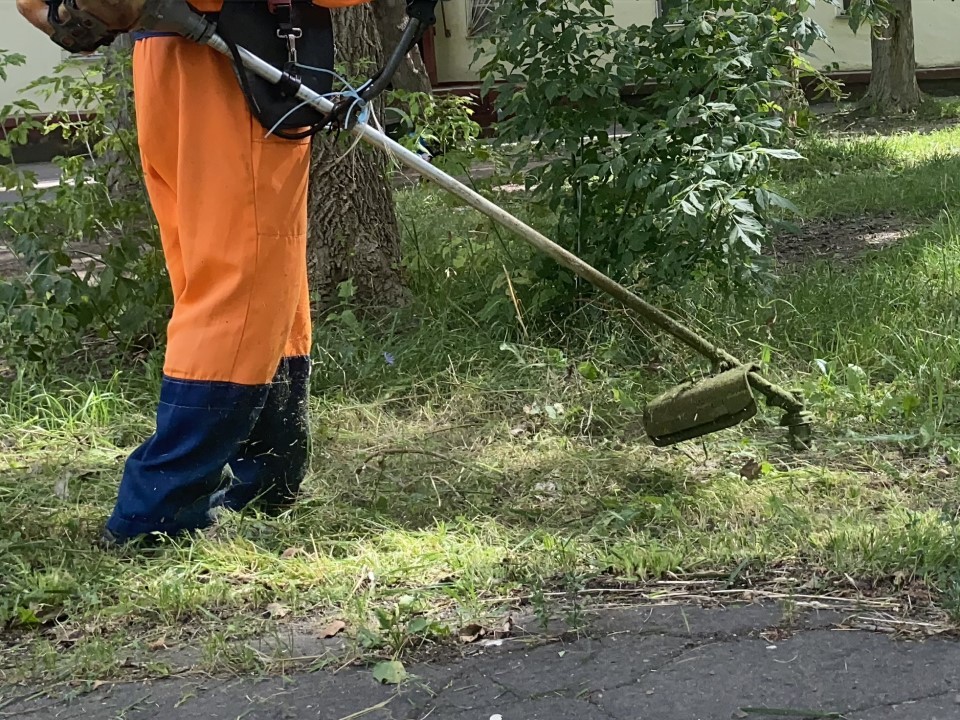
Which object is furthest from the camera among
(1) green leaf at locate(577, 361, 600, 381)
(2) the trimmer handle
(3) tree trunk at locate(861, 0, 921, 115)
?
(3) tree trunk at locate(861, 0, 921, 115)

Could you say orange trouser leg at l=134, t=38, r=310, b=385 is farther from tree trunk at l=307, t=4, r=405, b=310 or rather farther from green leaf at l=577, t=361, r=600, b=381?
tree trunk at l=307, t=4, r=405, b=310

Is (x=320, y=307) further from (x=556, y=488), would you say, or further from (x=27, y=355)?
(x=556, y=488)

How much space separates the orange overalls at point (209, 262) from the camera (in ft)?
8.64

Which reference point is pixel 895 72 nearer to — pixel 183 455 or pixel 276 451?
pixel 276 451

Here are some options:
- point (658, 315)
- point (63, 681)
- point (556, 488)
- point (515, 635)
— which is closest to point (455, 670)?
point (515, 635)

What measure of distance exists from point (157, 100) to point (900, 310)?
3018mm

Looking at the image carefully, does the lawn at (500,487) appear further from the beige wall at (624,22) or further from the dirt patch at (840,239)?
the beige wall at (624,22)

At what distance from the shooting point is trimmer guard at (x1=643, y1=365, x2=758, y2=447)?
3.09 metres

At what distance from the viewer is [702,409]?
123 inches

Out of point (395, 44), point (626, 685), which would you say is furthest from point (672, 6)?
point (395, 44)

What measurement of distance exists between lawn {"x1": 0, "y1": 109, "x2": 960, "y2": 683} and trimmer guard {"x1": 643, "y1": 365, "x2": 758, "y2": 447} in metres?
0.15

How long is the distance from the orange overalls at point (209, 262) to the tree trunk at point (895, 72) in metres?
12.1

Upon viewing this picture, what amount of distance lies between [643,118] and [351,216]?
1.35 meters

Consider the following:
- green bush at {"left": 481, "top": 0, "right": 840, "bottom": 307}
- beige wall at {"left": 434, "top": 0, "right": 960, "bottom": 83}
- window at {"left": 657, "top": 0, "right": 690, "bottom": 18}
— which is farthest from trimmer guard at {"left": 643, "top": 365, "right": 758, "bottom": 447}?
beige wall at {"left": 434, "top": 0, "right": 960, "bottom": 83}
